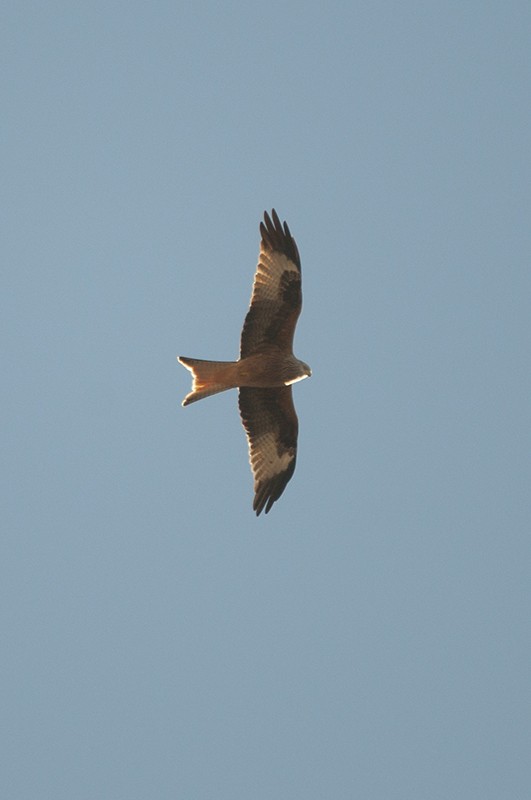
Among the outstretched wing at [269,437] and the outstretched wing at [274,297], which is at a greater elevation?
the outstretched wing at [274,297]

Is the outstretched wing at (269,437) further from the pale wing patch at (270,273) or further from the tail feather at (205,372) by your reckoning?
the pale wing patch at (270,273)

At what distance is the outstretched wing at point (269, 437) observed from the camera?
49.9 feet

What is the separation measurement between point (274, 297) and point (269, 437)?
1.92 metres

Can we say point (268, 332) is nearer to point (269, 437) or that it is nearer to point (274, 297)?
point (274, 297)

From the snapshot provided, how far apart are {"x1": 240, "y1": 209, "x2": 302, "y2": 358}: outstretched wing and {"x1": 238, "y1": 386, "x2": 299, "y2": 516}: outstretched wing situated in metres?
0.80

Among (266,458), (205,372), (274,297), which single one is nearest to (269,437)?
(266,458)

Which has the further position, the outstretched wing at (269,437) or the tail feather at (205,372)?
the outstretched wing at (269,437)

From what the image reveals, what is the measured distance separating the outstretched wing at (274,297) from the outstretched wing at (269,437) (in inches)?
31.7

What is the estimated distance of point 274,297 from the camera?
14.5m

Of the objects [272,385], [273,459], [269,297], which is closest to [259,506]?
[273,459]

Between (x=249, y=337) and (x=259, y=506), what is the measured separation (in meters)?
2.35

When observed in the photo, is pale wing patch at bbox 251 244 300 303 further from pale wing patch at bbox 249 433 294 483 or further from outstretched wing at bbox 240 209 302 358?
pale wing patch at bbox 249 433 294 483

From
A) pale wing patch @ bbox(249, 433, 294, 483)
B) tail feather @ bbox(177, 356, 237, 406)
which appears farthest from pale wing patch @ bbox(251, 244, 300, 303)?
pale wing patch @ bbox(249, 433, 294, 483)

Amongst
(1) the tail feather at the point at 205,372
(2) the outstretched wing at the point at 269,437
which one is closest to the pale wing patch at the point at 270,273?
(1) the tail feather at the point at 205,372
